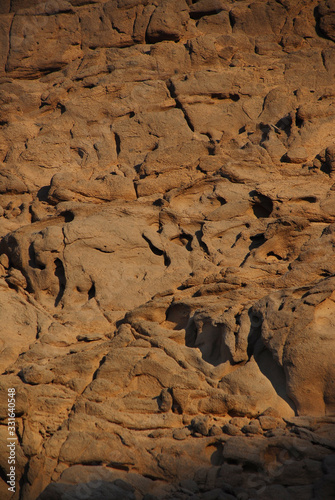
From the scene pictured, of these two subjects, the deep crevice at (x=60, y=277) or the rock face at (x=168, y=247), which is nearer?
the rock face at (x=168, y=247)

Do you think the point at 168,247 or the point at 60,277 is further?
the point at 60,277

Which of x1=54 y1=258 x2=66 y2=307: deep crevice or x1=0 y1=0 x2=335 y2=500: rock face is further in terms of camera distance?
x1=54 y1=258 x2=66 y2=307: deep crevice

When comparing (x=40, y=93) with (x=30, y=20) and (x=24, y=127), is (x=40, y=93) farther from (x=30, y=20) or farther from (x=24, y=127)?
(x=30, y=20)

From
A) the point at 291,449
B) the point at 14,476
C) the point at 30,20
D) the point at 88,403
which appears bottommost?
the point at 14,476

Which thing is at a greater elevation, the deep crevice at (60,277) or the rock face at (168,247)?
the rock face at (168,247)

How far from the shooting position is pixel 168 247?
10469 millimetres

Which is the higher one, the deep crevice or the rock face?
the rock face

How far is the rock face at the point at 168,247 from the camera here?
7348 mm

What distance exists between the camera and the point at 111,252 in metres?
10.5

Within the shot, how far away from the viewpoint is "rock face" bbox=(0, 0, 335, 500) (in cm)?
735

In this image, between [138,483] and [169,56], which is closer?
[138,483]

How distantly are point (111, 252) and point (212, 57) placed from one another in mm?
5987

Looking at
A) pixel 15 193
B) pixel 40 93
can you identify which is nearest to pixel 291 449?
pixel 15 193

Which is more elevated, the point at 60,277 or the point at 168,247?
the point at 168,247
